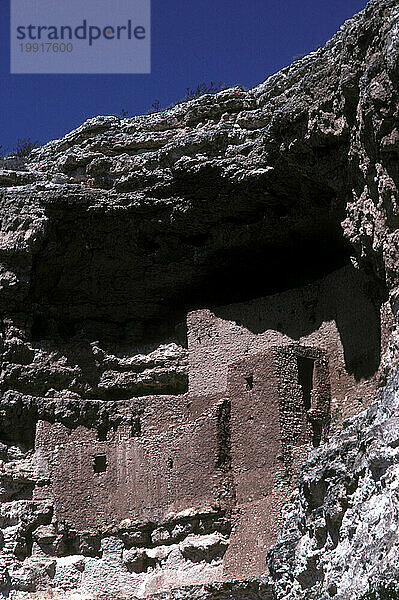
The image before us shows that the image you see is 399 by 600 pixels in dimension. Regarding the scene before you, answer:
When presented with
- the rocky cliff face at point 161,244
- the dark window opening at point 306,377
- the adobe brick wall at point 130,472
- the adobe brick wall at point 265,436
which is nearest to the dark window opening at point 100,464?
the adobe brick wall at point 130,472

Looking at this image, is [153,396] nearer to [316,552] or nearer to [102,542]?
[102,542]

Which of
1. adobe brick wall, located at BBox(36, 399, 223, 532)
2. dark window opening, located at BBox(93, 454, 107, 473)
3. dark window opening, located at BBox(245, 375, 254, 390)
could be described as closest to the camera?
dark window opening, located at BBox(245, 375, 254, 390)

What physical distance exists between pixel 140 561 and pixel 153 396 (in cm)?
306

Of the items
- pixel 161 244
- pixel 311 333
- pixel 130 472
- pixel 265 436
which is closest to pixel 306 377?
pixel 265 436

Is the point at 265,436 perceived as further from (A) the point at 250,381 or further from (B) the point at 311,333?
(B) the point at 311,333

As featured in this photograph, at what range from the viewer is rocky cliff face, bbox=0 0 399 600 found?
1605cm

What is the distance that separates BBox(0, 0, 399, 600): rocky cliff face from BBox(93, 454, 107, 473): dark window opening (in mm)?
553

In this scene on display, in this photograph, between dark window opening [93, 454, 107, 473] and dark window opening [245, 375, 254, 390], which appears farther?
dark window opening [93, 454, 107, 473]

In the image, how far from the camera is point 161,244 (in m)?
20.5

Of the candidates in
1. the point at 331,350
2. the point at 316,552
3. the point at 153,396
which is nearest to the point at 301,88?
the point at 331,350

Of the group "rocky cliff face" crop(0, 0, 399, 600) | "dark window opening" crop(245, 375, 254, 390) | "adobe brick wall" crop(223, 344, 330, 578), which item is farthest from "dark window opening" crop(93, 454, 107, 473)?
"dark window opening" crop(245, 375, 254, 390)

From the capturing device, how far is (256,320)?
19.9 metres

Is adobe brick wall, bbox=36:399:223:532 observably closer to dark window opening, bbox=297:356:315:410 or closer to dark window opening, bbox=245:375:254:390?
dark window opening, bbox=245:375:254:390

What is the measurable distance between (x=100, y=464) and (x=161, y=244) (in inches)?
166
